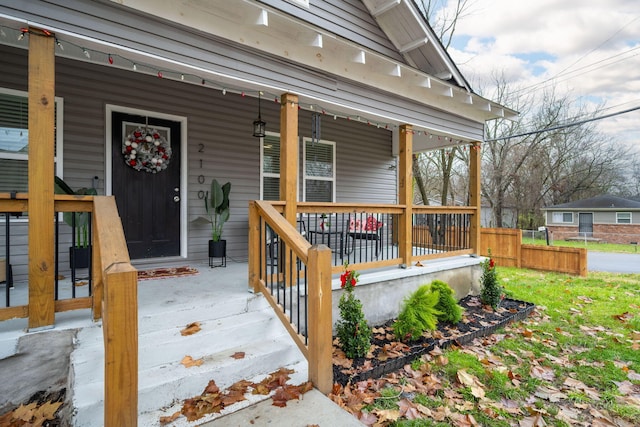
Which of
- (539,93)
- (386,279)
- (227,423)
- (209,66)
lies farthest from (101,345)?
(539,93)

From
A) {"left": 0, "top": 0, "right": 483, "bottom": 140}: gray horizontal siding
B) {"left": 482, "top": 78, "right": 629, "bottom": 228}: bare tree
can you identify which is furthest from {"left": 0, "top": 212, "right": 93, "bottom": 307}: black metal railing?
{"left": 482, "top": 78, "right": 629, "bottom": 228}: bare tree

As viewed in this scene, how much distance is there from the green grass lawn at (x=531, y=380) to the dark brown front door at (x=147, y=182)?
3.58 m

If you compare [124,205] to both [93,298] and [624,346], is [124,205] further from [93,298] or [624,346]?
[624,346]

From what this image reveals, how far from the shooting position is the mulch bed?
3.05m

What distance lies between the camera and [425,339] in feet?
12.5

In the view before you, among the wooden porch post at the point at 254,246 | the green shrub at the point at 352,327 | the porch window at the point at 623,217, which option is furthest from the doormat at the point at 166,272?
the porch window at the point at 623,217

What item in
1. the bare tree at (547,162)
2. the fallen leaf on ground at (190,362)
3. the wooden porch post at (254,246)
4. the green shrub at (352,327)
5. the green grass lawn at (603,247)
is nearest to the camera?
the fallen leaf on ground at (190,362)

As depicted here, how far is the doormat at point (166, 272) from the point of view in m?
4.11

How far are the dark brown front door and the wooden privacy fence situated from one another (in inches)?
273

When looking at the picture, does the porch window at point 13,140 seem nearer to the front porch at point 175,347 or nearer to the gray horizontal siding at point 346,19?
the front porch at point 175,347

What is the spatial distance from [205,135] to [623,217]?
25.2 metres

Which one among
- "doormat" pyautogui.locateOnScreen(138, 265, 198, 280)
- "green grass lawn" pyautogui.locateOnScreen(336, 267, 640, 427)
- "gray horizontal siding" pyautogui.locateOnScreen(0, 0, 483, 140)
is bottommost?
"green grass lawn" pyautogui.locateOnScreen(336, 267, 640, 427)

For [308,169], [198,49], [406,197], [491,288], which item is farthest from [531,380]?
[308,169]

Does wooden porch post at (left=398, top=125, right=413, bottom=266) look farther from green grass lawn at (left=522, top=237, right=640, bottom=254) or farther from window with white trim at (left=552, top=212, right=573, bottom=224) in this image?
window with white trim at (left=552, top=212, right=573, bottom=224)
